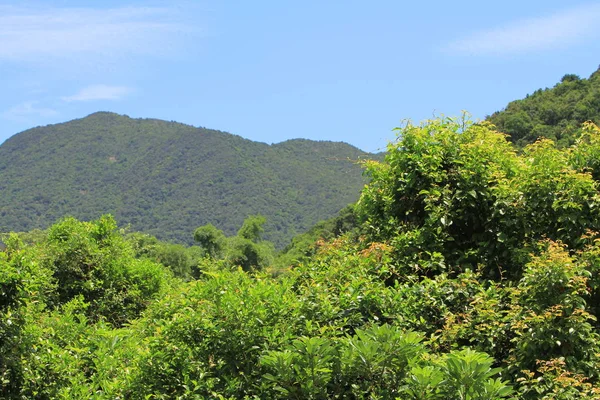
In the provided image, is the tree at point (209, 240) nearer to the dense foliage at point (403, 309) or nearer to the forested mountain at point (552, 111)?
the forested mountain at point (552, 111)

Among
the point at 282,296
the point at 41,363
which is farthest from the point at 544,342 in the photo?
the point at 41,363

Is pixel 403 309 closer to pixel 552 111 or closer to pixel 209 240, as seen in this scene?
pixel 552 111

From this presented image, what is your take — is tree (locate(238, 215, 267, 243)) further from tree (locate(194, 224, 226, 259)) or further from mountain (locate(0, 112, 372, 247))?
mountain (locate(0, 112, 372, 247))

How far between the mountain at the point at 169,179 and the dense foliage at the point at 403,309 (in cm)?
10778

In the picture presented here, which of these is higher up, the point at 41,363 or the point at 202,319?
the point at 202,319

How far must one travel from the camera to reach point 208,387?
4926 mm

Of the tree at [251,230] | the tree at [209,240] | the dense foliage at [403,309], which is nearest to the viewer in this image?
the dense foliage at [403,309]

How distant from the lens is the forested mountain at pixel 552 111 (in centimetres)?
3806

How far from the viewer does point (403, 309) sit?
5672 millimetres

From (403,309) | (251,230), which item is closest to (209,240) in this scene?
(251,230)

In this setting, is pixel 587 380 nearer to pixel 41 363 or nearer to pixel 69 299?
pixel 41 363

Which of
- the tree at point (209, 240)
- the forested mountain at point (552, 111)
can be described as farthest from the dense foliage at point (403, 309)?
the tree at point (209, 240)

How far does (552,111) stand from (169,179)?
4547 inches

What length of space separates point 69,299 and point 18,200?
140552 millimetres
